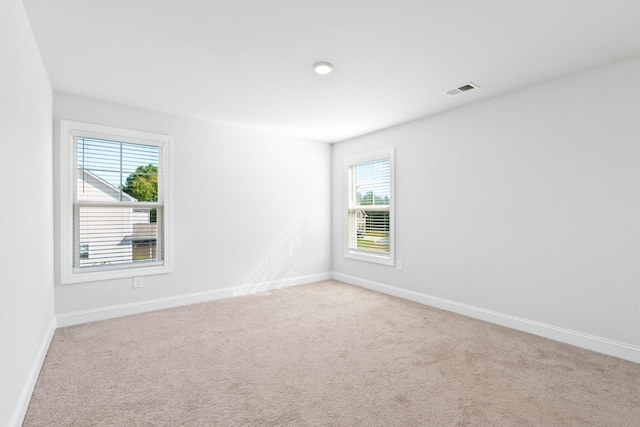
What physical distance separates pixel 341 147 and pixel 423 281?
2.51 meters

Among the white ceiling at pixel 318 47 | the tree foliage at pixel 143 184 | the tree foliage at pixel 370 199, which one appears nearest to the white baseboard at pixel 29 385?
the tree foliage at pixel 143 184

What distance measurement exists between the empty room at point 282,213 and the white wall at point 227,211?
0.10 ft

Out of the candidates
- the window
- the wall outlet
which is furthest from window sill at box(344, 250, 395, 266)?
the wall outlet

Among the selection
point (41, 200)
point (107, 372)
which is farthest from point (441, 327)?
point (41, 200)

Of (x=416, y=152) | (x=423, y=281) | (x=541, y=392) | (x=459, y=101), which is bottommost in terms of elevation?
(x=541, y=392)

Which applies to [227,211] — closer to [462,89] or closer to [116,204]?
[116,204]

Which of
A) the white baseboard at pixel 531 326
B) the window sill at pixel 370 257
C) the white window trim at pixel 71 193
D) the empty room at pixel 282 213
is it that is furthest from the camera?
the window sill at pixel 370 257

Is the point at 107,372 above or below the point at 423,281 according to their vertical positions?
below

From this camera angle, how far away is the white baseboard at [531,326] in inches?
102

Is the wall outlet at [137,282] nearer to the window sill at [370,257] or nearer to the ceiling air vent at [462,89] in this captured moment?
the window sill at [370,257]

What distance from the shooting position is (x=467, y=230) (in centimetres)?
365

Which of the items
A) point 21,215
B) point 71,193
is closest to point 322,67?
point 21,215

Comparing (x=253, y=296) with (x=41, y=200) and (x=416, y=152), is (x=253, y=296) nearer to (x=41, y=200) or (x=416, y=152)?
(x=41, y=200)

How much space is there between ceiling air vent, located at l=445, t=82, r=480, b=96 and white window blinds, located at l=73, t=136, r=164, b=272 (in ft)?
10.9
